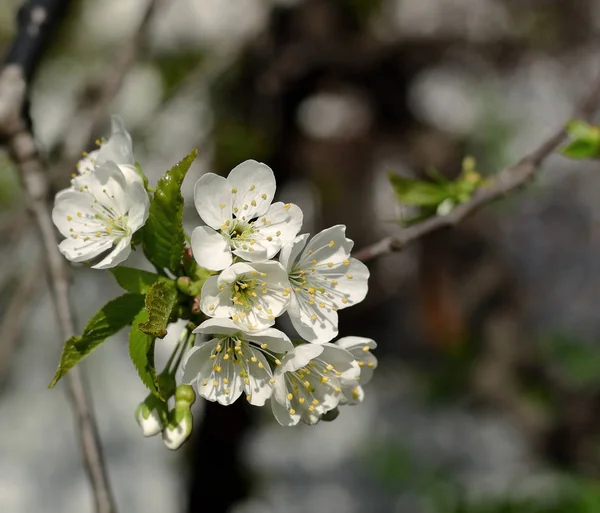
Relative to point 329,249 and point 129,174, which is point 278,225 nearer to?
point 329,249

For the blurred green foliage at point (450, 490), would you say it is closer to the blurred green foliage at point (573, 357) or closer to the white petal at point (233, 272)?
the blurred green foliage at point (573, 357)

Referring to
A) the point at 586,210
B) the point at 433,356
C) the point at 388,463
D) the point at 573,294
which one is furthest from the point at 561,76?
the point at 388,463

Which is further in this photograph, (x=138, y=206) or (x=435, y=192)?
(x=435, y=192)

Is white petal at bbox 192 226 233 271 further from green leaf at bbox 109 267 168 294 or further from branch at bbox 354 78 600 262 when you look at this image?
branch at bbox 354 78 600 262

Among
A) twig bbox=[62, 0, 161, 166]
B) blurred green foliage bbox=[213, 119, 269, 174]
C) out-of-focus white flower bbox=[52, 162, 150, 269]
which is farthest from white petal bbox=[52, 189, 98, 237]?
blurred green foliage bbox=[213, 119, 269, 174]

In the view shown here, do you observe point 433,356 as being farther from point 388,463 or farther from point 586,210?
point 586,210

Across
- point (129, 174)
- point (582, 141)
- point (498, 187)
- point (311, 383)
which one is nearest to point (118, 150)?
point (129, 174)
